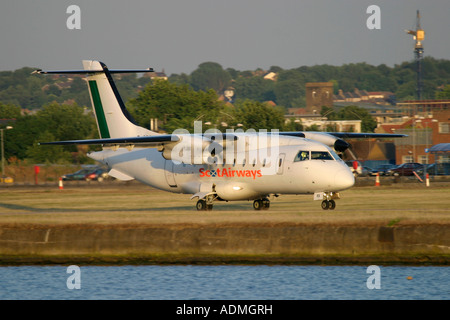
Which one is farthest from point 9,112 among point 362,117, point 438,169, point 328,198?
point 328,198

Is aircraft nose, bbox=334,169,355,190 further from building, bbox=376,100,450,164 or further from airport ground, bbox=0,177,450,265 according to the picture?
building, bbox=376,100,450,164

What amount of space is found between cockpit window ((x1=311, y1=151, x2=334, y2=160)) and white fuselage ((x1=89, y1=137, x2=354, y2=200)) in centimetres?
5

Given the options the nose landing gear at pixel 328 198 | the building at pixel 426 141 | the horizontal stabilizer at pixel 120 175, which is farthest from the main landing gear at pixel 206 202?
the building at pixel 426 141

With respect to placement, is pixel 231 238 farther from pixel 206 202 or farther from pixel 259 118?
pixel 259 118

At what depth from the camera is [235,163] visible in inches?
1385

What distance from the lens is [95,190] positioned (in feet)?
192

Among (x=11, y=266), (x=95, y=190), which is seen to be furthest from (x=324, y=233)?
(x=95, y=190)

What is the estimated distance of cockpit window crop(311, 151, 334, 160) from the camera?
33.0 m

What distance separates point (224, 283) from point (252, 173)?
9746 mm

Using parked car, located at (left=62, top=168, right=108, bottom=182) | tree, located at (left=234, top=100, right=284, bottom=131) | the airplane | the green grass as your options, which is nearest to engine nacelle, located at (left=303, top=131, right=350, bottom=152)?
the airplane

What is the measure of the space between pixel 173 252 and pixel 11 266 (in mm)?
6428

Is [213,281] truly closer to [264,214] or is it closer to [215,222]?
[215,222]

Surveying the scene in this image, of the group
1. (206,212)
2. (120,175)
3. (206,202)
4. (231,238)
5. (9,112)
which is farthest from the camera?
(9,112)
